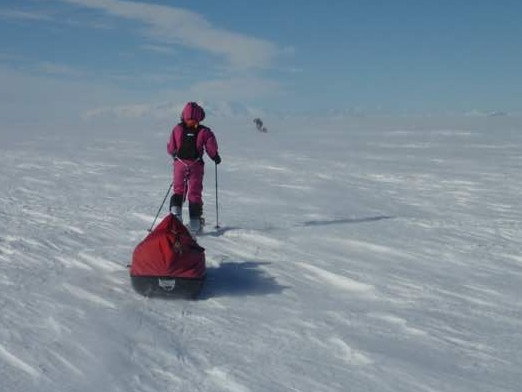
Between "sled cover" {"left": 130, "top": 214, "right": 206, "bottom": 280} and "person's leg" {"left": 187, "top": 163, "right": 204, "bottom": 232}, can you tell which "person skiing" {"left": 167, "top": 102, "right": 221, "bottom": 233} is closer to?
"person's leg" {"left": 187, "top": 163, "right": 204, "bottom": 232}

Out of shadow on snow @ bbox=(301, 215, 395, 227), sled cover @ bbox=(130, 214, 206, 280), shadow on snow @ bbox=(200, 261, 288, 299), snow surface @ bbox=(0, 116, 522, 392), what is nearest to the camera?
snow surface @ bbox=(0, 116, 522, 392)

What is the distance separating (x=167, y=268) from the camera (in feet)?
17.1

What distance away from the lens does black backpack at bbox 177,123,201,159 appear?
8.18m

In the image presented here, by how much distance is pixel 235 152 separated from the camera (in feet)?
76.4

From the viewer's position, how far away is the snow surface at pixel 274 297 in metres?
4.16

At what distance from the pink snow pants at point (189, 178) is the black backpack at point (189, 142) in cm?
12

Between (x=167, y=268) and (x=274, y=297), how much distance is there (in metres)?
1.19

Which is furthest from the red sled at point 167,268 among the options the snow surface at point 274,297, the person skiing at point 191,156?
the person skiing at point 191,156

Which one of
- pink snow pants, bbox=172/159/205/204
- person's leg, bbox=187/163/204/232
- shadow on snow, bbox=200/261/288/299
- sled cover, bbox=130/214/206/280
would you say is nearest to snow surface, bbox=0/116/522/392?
shadow on snow, bbox=200/261/288/299

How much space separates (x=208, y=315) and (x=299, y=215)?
5264 millimetres

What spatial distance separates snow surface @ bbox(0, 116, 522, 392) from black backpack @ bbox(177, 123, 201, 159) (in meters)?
1.25

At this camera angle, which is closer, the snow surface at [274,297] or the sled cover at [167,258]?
the snow surface at [274,297]

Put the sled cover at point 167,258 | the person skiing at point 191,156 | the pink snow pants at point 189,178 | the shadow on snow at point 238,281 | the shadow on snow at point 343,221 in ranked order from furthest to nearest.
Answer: the shadow on snow at point 343,221 < the pink snow pants at point 189,178 < the person skiing at point 191,156 < the shadow on snow at point 238,281 < the sled cover at point 167,258

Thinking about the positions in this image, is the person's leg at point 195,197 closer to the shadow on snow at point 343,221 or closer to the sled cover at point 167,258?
the shadow on snow at point 343,221
